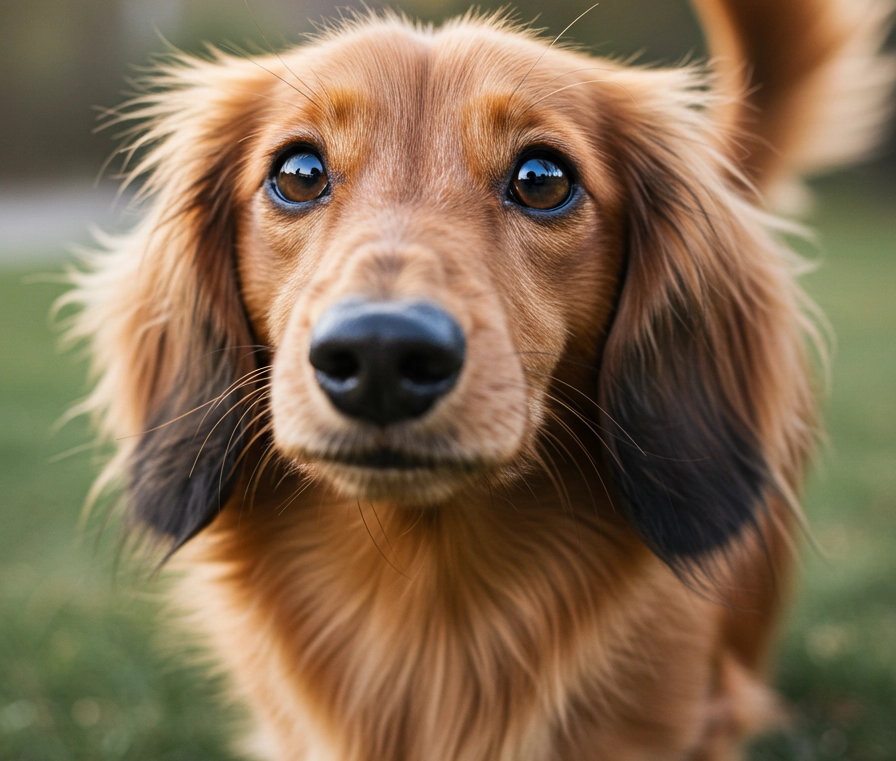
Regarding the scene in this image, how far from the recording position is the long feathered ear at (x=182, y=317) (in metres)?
2.26

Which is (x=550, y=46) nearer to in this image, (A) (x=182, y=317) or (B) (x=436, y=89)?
(B) (x=436, y=89)

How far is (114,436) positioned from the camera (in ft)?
8.59

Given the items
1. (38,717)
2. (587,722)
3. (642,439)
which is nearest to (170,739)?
(38,717)

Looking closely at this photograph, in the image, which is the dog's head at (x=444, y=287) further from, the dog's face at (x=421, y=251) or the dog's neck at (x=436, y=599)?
the dog's neck at (x=436, y=599)

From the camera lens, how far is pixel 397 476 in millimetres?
1566

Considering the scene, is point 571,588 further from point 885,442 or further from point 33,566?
point 885,442

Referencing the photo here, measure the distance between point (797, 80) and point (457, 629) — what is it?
2.07 m

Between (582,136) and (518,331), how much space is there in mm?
548

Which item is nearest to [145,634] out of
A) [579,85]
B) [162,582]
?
[162,582]

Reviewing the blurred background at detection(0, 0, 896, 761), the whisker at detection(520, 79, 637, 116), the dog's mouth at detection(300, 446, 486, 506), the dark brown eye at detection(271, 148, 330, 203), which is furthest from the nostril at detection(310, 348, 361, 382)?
the blurred background at detection(0, 0, 896, 761)

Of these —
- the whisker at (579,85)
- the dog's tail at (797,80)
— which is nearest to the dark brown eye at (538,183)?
the whisker at (579,85)

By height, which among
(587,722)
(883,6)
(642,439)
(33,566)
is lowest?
(33,566)

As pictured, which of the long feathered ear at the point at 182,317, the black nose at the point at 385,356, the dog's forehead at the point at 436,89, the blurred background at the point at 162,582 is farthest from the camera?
the blurred background at the point at 162,582

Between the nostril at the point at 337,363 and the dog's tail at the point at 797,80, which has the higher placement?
the dog's tail at the point at 797,80
